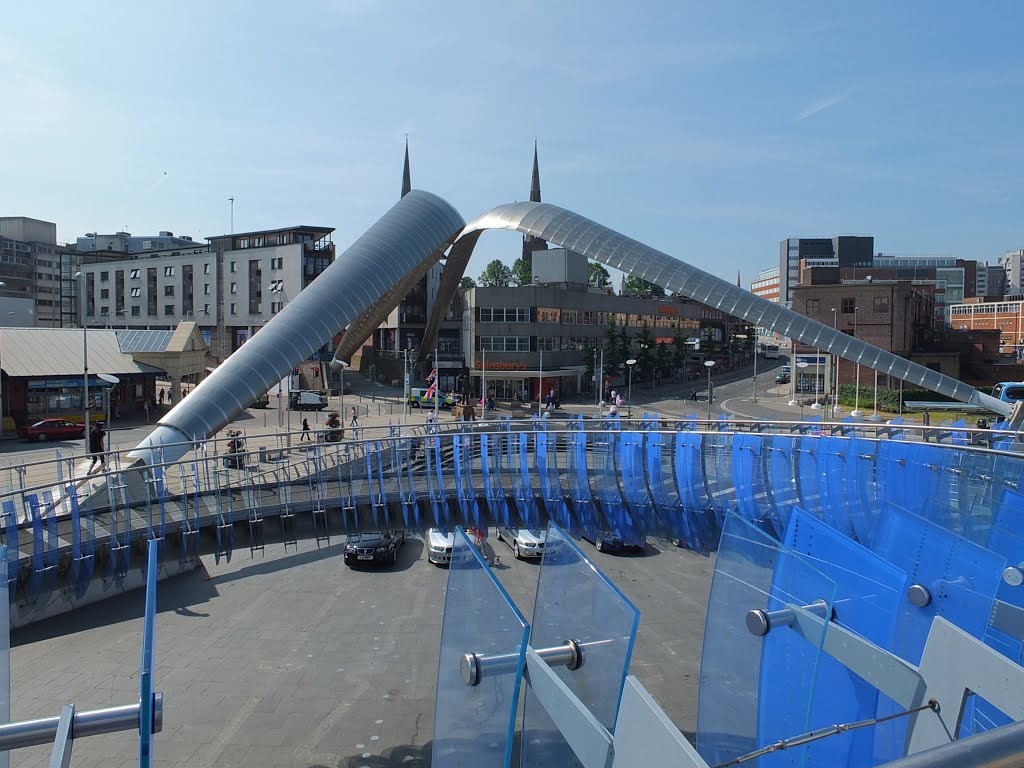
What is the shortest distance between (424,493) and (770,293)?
18180 cm

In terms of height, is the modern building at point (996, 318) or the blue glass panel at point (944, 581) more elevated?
the modern building at point (996, 318)

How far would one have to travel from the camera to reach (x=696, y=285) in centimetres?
4616

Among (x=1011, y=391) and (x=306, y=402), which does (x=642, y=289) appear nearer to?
(x=306, y=402)

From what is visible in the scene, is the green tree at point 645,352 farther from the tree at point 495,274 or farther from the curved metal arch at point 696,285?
the tree at point 495,274

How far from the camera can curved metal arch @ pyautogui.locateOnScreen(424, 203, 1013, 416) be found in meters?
42.9

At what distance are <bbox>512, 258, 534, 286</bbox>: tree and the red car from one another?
360ft

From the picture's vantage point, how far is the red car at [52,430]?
37344 mm

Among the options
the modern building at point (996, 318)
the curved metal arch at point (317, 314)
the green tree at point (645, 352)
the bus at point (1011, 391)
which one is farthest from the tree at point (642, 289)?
the bus at point (1011, 391)

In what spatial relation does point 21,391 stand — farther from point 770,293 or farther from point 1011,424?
point 770,293

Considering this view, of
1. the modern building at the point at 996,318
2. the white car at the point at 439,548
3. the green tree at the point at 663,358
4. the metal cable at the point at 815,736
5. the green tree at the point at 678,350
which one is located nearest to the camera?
the metal cable at the point at 815,736

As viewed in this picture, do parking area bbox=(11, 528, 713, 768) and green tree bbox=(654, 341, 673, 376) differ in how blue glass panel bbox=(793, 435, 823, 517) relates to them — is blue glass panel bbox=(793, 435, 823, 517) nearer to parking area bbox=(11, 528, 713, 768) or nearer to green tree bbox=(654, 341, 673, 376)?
parking area bbox=(11, 528, 713, 768)

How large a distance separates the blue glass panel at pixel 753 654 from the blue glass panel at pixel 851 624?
198 mm

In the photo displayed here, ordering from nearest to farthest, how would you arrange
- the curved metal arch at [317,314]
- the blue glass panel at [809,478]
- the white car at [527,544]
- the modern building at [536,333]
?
the blue glass panel at [809,478], the white car at [527,544], the curved metal arch at [317,314], the modern building at [536,333]

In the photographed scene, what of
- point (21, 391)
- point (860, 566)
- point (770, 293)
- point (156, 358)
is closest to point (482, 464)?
point (860, 566)
